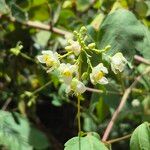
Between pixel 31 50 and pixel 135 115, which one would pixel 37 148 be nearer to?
pixel 31 50

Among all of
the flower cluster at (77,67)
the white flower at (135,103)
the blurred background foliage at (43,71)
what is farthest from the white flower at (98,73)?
the white flower at (135,103)

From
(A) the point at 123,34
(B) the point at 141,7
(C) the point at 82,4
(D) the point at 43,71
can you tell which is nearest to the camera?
(A) the point at 123,34

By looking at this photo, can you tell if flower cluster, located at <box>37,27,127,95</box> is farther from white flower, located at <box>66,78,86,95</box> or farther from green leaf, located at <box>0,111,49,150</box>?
green leaf, located at <box>0,111,49,150</box>

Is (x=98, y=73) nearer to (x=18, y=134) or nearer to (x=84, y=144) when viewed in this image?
(x=84, y=144)

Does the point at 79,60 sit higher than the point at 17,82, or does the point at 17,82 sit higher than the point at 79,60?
the point at 17,82

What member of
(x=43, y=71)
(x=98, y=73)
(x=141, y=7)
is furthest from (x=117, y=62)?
(x=43, y=71)

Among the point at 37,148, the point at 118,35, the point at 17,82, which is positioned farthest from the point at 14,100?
the point at 118,35
